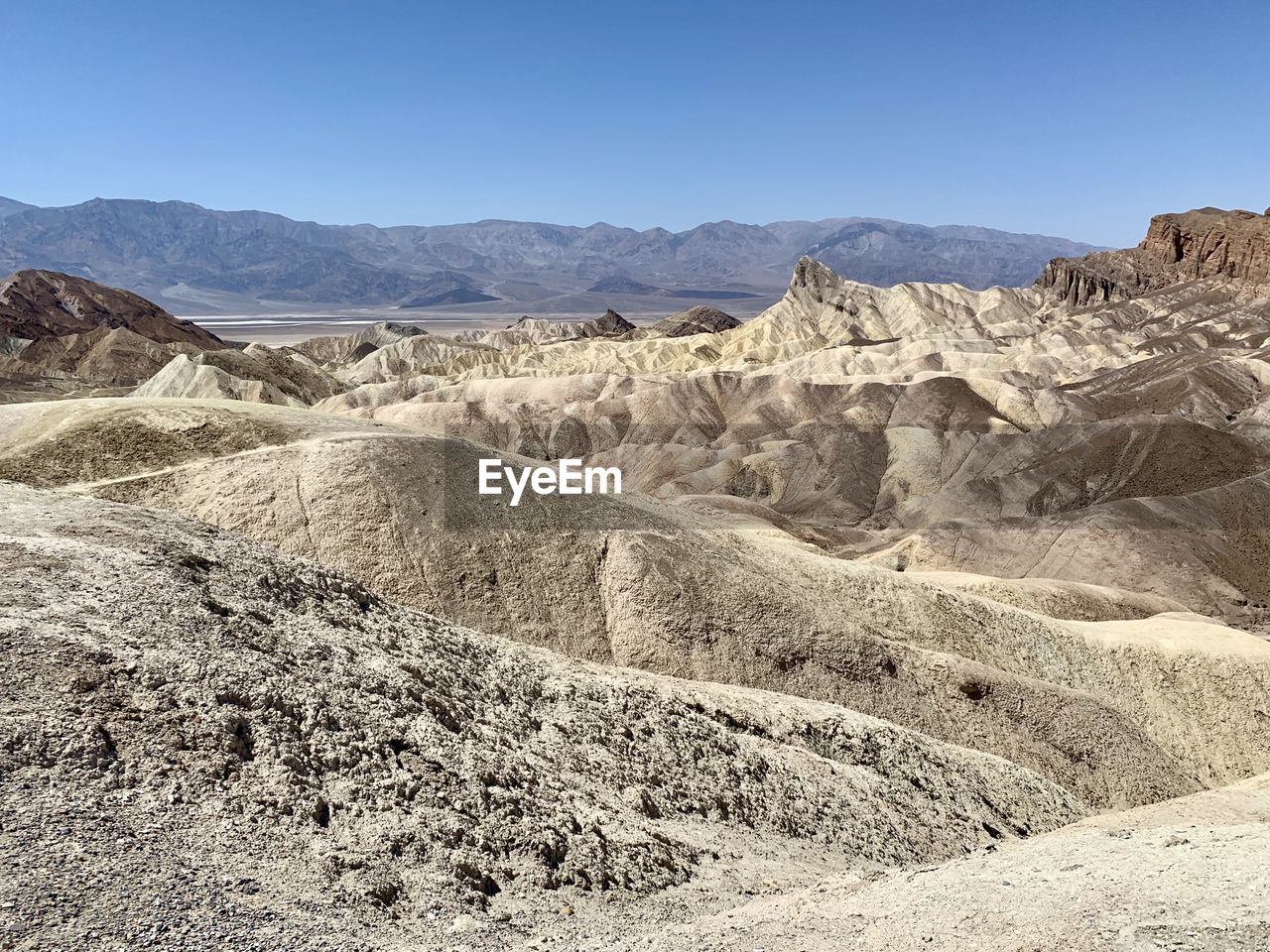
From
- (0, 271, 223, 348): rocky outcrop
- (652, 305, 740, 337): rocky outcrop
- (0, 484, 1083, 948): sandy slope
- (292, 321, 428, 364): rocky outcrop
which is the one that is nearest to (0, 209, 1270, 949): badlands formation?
(0, 484, 1083, 948): sandy slope

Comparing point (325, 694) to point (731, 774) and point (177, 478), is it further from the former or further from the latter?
point (177, 478)

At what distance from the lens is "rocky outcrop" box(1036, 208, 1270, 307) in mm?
105250

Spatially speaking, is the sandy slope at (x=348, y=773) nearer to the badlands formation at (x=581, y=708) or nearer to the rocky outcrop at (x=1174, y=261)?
the badlands formation at (x=581, y=708)

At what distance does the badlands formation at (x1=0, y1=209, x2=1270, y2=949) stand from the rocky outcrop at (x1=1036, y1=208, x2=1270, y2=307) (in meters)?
69.4

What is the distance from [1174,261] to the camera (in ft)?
396

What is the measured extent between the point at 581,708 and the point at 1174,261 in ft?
437

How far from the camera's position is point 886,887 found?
390 inches

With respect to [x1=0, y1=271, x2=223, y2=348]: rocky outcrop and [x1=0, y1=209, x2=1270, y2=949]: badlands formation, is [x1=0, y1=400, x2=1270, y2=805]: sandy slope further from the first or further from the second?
[x1=0, y1=271, x2=223, y2=348]: rocky outcrop

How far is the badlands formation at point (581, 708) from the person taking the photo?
8266 mm

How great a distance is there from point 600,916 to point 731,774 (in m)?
4.62

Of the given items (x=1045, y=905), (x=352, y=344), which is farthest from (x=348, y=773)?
(x=352, y=344)

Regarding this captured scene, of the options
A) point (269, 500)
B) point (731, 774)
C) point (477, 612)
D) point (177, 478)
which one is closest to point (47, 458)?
point (177, 478)

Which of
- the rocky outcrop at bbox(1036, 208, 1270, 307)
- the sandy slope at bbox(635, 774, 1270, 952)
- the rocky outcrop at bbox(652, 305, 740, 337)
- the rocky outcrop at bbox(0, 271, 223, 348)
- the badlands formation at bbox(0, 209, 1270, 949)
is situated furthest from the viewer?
the rocky outcrop at bbox(652, 305, 740, 337)

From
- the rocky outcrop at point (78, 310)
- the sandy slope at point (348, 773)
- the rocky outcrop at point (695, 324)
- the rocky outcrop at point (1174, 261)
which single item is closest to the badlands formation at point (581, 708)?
the sandy slope at point (348, 773)
